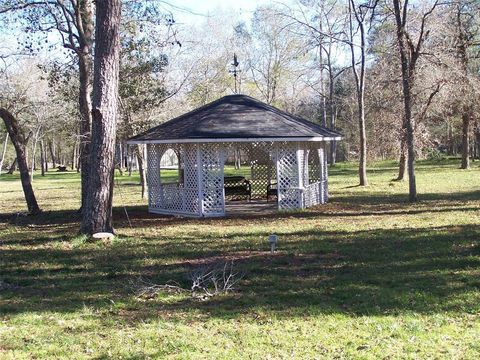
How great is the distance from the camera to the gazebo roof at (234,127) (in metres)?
14.4

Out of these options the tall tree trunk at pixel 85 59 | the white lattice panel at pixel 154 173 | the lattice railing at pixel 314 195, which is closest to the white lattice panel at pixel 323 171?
the lattice railing at pixel 314 195

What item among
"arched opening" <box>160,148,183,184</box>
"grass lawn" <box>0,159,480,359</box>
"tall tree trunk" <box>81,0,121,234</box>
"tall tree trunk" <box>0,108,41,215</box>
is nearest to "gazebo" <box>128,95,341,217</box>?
"arched opening" <box>160,148,183,184</box>

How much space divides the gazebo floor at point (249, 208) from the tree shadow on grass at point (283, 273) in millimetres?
4050

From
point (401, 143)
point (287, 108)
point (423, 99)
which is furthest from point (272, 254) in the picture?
point (287, 108)

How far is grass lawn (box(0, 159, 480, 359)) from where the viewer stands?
4.95 m

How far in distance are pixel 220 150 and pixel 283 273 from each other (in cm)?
760

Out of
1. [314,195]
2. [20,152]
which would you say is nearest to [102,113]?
[20,152]

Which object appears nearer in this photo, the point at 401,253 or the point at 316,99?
the point at 401,253

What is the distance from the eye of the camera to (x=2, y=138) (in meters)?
52.7

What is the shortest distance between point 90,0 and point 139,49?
7.04 ft

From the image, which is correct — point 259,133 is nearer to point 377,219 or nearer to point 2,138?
point 377,219

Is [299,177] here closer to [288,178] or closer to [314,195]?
[288,178]

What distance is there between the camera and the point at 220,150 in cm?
1499

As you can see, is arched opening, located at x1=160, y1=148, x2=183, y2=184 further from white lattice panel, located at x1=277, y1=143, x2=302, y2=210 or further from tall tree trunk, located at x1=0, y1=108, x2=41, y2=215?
tall tree trunk, located at x1=0, y1=108, x2=41, y2=215
